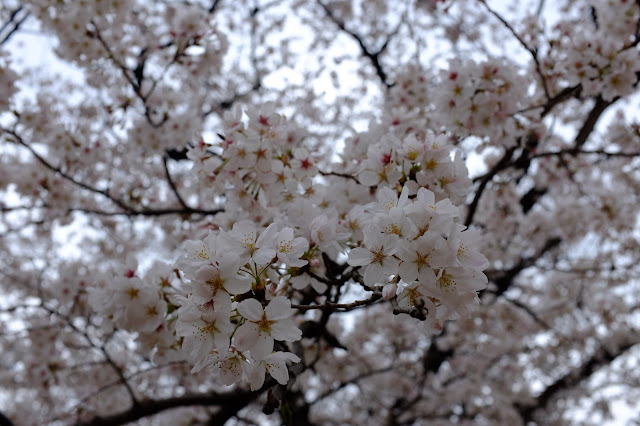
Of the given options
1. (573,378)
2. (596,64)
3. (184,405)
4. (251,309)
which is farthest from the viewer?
(573,378)

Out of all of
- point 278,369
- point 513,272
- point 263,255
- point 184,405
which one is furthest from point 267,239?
point 513,272

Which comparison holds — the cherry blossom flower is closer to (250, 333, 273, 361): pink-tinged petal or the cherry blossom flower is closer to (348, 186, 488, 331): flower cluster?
(250, 333, 273, 361): pink-tinged petal

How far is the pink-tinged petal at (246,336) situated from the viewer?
1270 mm

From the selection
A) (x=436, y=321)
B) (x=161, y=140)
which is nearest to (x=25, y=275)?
(x=161, y=140)

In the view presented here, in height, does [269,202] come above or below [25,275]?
below

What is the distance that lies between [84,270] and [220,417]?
2652 millimetres

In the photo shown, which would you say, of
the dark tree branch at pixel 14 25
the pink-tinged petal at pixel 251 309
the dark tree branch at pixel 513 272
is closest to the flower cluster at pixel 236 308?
the pink-tinged petal at pixel 251 309

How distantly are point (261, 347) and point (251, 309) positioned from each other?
0.44 feet

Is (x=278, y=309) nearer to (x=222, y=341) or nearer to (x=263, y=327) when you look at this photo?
(x=263, y=327)

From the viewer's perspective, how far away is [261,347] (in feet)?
4.28

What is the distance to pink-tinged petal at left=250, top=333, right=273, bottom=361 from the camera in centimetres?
130

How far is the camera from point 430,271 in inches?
49.2

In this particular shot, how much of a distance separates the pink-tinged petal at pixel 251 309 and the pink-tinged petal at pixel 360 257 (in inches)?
11.8

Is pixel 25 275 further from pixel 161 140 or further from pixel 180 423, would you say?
pixel 161 140
